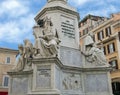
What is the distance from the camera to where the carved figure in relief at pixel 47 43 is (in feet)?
34.5

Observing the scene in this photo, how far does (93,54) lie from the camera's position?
12.4 meters

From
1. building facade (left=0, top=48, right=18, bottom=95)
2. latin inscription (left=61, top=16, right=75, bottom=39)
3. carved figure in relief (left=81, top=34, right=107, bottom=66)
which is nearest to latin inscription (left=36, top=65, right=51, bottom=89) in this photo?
carved figure in relief (left=81, top=34, right=107, bottom=66)

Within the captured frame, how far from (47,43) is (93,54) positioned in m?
2.99

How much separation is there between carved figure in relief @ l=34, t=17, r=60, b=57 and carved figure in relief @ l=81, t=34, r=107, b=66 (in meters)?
2.43

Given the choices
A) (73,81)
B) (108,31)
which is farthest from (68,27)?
(108,31)

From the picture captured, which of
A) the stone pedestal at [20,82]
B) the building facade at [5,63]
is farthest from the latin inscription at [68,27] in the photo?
the building facade at [5,63]

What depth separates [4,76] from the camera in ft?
117

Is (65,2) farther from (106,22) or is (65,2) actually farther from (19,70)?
(106,22)

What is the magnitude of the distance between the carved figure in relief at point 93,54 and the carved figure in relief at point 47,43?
2428 millimetres

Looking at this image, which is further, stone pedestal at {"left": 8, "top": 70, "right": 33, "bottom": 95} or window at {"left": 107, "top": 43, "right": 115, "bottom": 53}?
window at {"left": 107, "top": 43, "right": 115, "bottom": 53}

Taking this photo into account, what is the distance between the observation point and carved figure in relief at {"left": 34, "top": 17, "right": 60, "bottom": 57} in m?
10.5

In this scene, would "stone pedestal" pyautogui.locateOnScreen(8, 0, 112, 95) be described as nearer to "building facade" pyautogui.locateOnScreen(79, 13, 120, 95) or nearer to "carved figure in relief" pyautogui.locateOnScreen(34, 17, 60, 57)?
"carved figure in relief" pyautogui.locateOnScreen(34, 17, 60, 57)

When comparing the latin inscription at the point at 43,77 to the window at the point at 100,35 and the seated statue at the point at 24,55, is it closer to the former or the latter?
the seated statue at the point at 24,55

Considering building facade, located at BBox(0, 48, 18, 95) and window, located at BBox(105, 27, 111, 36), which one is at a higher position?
window, located at BBox(105, 27, 111, 36)
